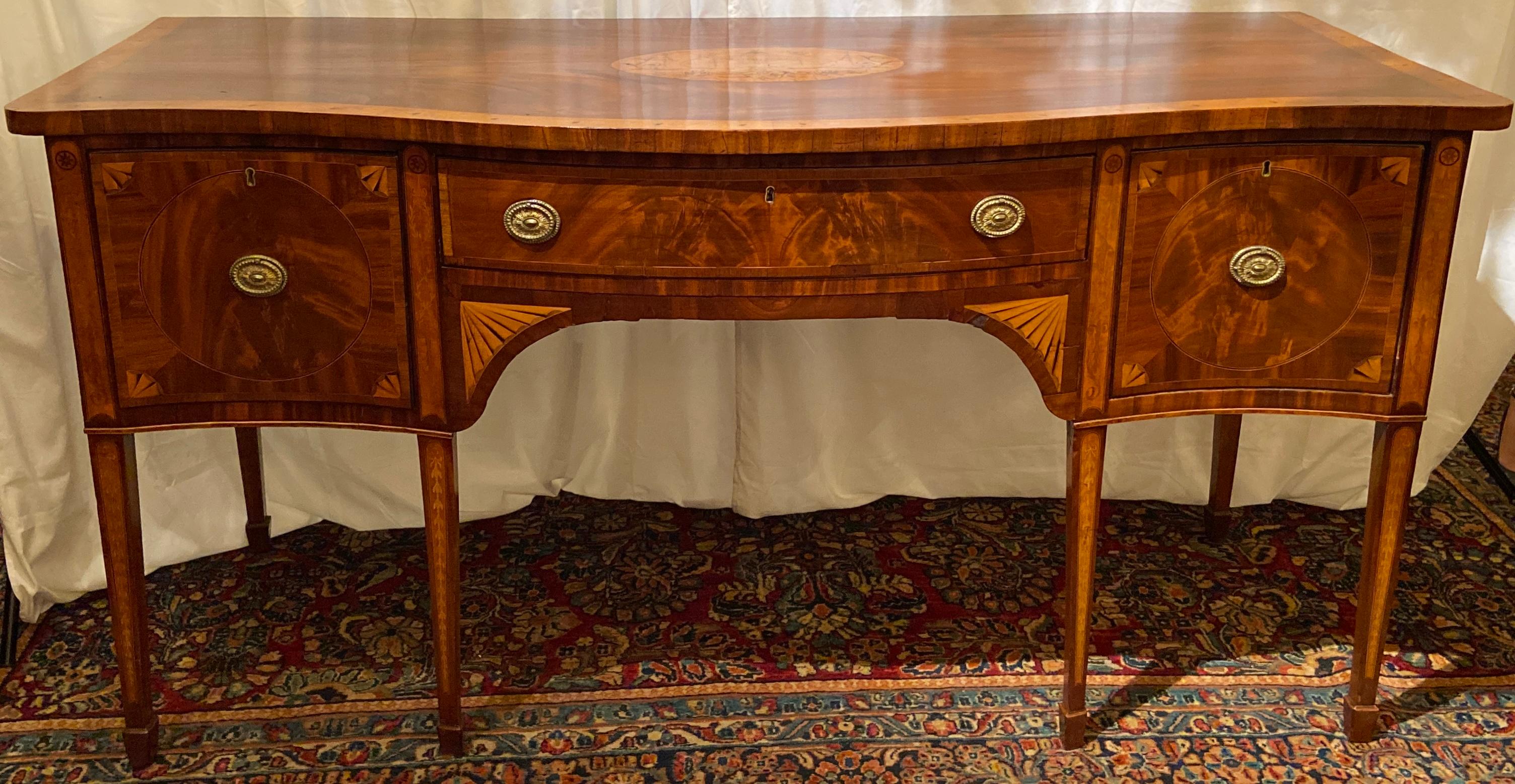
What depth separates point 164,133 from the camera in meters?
1.44

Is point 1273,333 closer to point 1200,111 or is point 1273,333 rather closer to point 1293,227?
point 1293,227

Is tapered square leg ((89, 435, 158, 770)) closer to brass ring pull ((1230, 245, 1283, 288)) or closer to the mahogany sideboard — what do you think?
the mahogany sideboard

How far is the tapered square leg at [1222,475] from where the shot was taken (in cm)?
223

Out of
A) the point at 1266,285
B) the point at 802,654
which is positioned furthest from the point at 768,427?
the point at 1266,285

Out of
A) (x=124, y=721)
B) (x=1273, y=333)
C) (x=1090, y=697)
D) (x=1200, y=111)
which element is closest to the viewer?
(x=1200, y=111)

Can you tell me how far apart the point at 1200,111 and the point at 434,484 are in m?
0.96

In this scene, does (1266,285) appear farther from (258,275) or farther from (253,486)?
(253,486)

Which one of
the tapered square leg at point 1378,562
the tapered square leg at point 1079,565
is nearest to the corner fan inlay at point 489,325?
the tapered square leg at point 1079,565

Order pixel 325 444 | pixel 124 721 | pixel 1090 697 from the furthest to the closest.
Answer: pixel 325 444 → pixel 1090 697 → pixel 124 721

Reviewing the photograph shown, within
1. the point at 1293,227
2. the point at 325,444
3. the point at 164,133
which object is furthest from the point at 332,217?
the point at 1293,227

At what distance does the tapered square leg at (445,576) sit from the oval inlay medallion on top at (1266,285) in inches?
33.1

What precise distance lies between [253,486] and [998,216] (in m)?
1.31

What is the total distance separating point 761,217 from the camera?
1.47 meters

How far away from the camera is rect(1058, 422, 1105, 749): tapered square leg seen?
5.41ft
